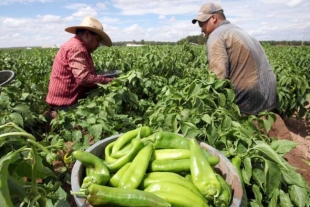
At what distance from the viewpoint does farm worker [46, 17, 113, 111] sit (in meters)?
3.55

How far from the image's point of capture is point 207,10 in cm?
371

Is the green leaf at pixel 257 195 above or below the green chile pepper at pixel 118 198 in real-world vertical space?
below

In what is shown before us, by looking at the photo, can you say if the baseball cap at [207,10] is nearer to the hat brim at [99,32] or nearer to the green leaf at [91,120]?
the hat brim at [99,32]

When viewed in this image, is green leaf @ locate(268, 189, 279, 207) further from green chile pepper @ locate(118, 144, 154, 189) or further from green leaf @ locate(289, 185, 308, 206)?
green chile pepper @ locate(118, 144, 154, 189)

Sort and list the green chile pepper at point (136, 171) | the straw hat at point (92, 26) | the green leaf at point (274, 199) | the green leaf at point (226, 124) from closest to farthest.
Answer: the green chile pepper at point (136, 171) → the green leaf at point (274, 199) → the green leaf at point (226, 124) → the straw hat at point (92, 26)

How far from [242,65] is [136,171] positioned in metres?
2.51

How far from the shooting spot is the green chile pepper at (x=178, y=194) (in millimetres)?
1214

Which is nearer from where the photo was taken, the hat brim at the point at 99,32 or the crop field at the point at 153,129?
the crop field at the point at 153,129

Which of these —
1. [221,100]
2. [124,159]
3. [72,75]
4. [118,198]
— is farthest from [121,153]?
[72,75]

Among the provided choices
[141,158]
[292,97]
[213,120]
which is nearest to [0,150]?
[141,158]

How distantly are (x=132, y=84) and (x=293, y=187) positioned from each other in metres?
2.30

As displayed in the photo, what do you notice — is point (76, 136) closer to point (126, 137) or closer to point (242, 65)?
point (126, 137)

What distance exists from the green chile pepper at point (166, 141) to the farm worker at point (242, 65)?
6.11 feet

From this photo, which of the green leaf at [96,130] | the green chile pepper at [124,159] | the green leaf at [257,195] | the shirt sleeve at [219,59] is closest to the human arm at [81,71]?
the green leaf at [96,130]
